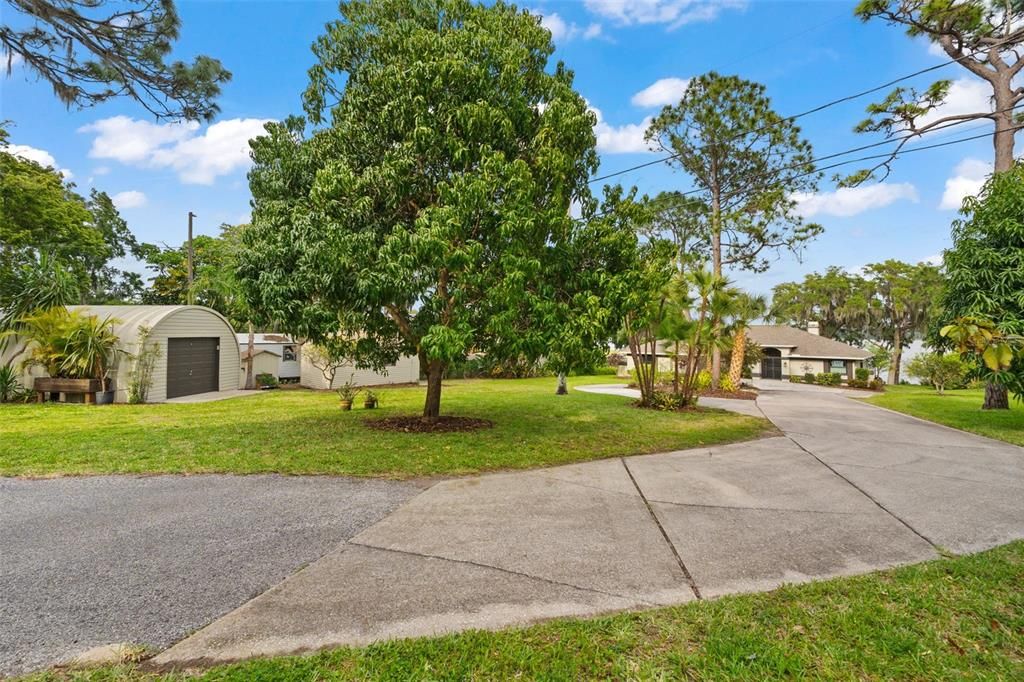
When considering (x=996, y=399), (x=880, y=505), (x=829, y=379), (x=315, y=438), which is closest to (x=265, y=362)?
(x=315, y=438)

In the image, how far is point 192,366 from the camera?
47.9ft

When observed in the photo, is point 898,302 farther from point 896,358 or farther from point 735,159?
point 735,159

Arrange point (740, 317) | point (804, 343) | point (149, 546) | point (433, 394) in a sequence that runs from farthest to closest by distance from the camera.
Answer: point (804, 343), point (740, 317), point (433, 394), point (149, 546)

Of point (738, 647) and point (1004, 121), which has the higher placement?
point (1004, 121)

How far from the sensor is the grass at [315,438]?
5867mm

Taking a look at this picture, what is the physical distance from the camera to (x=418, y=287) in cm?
655

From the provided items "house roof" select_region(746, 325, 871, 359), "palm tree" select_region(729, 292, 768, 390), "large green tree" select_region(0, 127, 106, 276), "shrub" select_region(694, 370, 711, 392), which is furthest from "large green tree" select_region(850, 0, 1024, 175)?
"large green tree" select_region(0, 127, 106, 276)

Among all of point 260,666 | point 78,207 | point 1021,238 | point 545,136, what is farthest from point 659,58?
point 78,207

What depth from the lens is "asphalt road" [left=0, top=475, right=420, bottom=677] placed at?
2.49m

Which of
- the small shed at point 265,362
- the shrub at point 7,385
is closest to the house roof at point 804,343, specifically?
the small shed at point 265,362

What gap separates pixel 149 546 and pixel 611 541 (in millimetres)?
3619

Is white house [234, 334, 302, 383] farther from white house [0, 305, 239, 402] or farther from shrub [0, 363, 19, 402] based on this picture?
shrub [0, 363, 19, 402]

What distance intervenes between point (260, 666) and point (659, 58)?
12.7 metres

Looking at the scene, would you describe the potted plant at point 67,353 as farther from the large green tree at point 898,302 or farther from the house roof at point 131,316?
the large green tree at point 898,302
